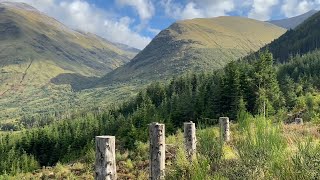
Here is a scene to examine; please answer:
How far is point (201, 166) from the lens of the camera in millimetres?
Answer: 5844

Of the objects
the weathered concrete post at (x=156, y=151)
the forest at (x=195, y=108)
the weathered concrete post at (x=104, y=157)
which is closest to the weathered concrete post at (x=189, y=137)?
the weathered concrete post at (x=156, y=151)

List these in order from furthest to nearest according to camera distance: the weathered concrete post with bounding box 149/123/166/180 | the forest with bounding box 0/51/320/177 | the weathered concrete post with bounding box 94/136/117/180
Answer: the forest with bounding box 0/51/320/177 < the weathered concrete post with bounding box 149/123/166/180 < the weathered concrete post with bounding box 94/136/117/180

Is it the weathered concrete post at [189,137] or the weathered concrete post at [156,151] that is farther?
the weathered concrete post at [189,137]

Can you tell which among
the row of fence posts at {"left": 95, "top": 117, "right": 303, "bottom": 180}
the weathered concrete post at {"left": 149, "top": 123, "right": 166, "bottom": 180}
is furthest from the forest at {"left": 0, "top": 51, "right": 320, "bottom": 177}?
the weathered concrete post at {"left": 149, "top": 123, "right": 166, "bottom": 180}

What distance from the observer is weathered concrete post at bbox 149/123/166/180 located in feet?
27.5

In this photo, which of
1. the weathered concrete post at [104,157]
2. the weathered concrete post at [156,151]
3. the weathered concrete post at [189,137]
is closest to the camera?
the weathered concrete post at [104,157]

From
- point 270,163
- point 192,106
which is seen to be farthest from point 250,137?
point 192,106

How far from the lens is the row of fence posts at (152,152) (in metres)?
7.38

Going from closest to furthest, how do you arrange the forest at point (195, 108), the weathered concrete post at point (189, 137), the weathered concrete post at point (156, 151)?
the weathered concrete post at point (156, 151) < the weathered concrete post at point (189, 137) < the forest at point (195, 108)

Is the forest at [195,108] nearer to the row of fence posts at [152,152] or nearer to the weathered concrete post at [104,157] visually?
the row of fence posts at [152,152]

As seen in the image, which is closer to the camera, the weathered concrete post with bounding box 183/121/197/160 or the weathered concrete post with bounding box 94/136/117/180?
the weathered concrete post with bounding box 94/136/117/180

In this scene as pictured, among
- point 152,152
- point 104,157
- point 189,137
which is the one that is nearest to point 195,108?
point 189,137

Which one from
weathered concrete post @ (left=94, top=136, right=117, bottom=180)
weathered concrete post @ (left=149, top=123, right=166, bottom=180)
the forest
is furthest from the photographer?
the forest

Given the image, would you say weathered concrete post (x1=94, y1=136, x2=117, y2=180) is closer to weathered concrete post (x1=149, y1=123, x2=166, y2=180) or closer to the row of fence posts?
the row of fence posts
